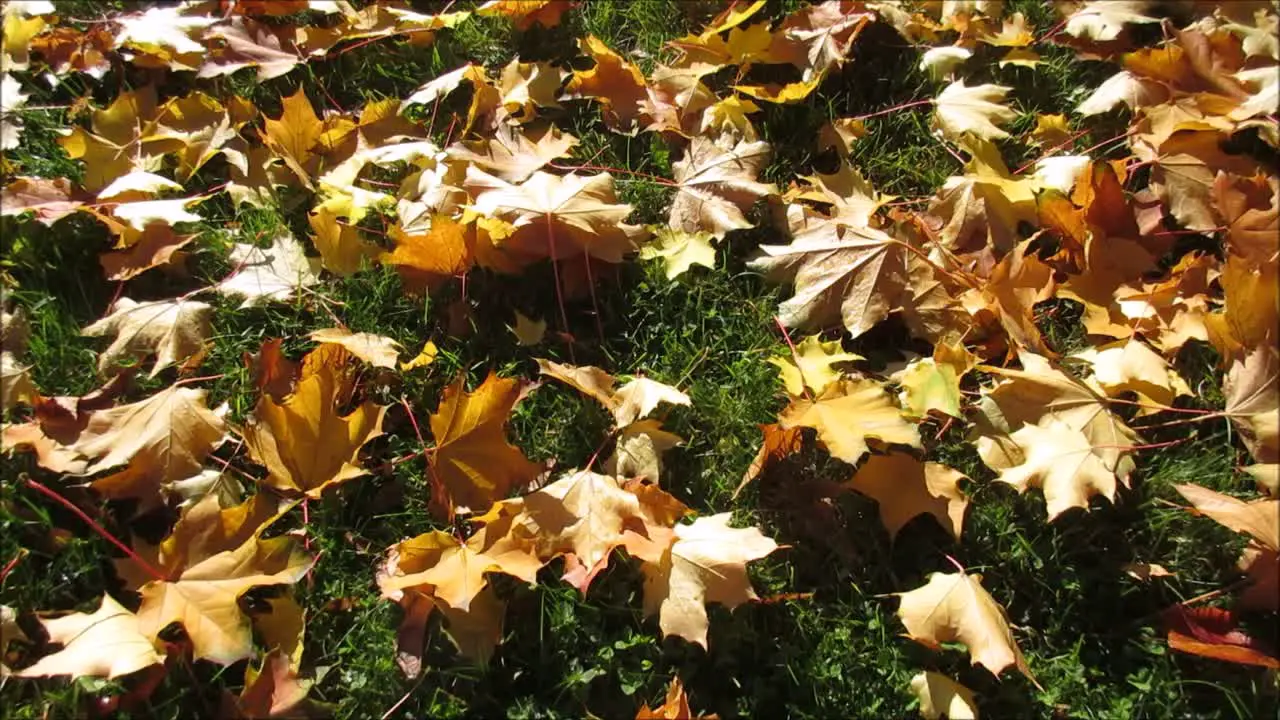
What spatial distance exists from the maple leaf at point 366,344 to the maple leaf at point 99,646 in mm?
634

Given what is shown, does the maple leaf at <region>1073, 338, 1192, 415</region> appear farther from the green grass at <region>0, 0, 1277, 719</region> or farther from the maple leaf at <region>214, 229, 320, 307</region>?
the maple leaf at <region>214, 229, 320, 307</region>

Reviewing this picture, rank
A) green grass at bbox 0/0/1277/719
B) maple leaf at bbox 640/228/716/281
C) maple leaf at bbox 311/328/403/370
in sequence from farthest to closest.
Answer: maple leaf at bbox 640/228/716/281 < maple leaf at bbox 311/328/403/370 < green grass at bbox 0/0/1277/719

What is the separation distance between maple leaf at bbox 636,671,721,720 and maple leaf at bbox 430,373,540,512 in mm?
495

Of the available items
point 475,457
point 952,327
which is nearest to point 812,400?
point 952,327

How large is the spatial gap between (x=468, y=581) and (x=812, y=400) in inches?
28.3

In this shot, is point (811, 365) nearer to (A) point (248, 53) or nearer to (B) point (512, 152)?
(B) point (512, 152)

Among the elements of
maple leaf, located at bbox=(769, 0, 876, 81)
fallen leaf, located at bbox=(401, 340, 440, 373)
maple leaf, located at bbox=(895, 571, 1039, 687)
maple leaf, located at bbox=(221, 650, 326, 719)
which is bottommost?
maple leaf, located at bbox=(895, 571, 1039, 687)

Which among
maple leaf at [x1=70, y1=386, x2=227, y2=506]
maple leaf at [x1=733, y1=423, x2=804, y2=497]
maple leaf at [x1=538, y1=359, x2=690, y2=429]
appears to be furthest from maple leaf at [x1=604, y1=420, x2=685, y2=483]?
maple leaf at [x1=70, y1=386, x2=227, y2=506]

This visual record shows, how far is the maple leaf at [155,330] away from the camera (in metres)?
2.00

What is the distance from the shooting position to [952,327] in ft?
6.25

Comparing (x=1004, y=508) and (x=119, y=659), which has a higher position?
(x=119, y=659)

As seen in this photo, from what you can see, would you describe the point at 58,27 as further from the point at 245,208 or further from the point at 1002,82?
the point at 1002,82

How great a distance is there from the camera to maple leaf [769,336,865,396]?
1.83m

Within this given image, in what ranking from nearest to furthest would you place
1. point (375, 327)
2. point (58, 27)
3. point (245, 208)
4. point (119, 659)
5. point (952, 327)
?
point (119, 659) < point (952, 327) < point (375, 327) < point (245, 208) < point (58, 27)
